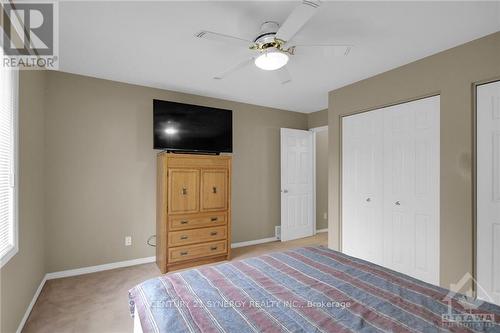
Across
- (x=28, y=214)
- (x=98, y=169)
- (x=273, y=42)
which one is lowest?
(x=28, y=214)

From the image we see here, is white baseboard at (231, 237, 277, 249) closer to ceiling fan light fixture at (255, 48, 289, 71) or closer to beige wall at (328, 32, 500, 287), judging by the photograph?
beige wall at (328, 32, 500, 287)

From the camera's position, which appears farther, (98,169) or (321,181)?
(321,181)

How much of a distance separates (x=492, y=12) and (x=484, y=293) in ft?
7.53

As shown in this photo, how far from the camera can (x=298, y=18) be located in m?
1.52

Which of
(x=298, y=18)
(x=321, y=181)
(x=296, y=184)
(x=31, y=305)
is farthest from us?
(x=321, y=181)

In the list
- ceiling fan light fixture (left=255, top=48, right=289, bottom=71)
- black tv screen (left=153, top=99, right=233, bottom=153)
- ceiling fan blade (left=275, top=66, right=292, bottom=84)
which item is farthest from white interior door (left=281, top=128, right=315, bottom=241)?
ceiling fan light fixture (left=255, top=48, right=289, bottom=71)

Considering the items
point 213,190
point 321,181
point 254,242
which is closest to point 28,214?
point 213,190

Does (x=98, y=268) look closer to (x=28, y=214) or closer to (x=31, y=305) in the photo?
(x=31, y=305)

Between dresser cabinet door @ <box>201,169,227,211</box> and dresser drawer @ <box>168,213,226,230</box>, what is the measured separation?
0.37ft

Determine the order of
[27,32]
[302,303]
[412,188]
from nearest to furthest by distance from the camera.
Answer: [302,303] < [27,32] < [412,188]

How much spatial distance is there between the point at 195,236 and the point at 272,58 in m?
2.45

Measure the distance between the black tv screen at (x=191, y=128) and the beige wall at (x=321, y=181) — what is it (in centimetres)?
237

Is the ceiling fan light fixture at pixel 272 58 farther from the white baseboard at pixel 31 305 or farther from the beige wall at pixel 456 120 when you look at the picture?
the white baseboard at pixel 31 305

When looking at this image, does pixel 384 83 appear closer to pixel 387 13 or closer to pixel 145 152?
pixel 387 13
